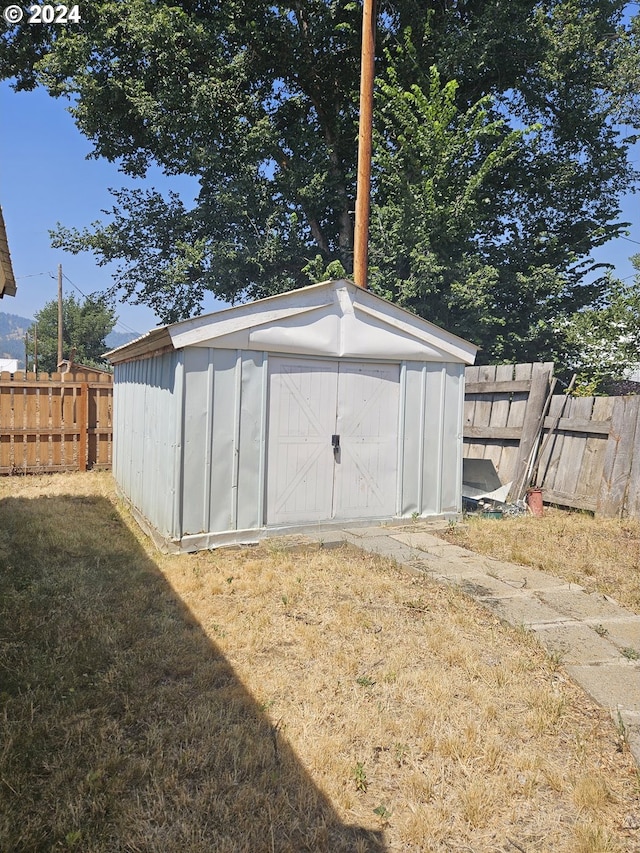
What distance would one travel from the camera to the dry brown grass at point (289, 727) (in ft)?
6.73

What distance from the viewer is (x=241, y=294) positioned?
16547 mm

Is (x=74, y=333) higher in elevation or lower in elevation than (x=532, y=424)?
higher

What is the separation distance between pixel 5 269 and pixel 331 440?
3.60 meters

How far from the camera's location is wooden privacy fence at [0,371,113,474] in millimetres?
10219

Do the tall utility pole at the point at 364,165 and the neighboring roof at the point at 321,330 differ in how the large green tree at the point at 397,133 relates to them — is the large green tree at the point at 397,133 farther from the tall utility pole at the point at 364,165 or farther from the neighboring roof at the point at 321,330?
the neighboring roof at the point at 321,330

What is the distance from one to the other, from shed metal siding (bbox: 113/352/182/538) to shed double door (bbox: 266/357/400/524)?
1047 millimetres

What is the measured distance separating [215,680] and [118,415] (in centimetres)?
705

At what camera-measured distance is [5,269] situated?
14.3ft

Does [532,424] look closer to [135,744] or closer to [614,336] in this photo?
[614,336]

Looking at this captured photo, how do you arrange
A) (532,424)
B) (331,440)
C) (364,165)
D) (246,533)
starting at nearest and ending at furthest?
(246,533) < (331,440) < (532,424) < (364,165)

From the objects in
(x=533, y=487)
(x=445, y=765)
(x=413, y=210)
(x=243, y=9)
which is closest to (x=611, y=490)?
(x=533, y=487)

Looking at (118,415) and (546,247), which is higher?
(546,247)

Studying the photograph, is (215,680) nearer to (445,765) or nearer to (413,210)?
(445,765)

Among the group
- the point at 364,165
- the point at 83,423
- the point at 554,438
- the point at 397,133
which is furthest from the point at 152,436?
the point at 397,133
